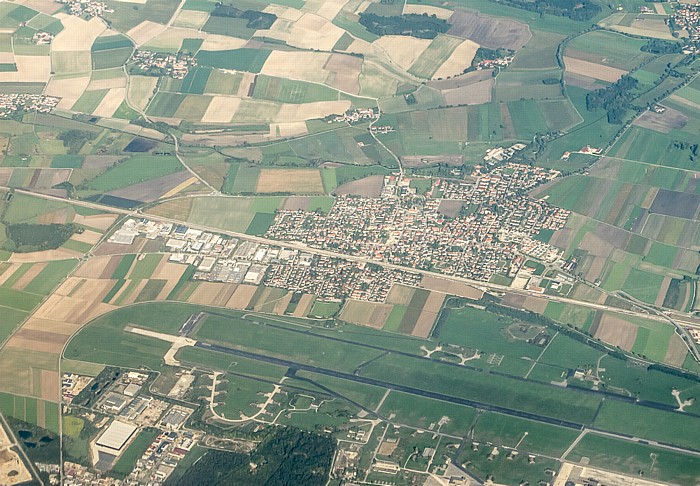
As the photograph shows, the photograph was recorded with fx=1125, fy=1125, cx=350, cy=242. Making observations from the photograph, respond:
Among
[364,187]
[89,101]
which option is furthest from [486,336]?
[89,101]

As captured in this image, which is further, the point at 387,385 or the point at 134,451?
the point at 387,385

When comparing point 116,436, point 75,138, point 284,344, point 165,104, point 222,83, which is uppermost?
point 222,83

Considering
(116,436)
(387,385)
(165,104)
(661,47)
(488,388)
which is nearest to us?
(116,436)

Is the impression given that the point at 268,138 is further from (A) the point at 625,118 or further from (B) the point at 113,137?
(A) the point at 625,118

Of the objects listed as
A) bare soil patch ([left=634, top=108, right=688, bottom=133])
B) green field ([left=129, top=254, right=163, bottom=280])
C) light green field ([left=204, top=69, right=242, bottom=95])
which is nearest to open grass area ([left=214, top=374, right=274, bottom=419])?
green field ([left=129, top=254, right=163, bottom=280])

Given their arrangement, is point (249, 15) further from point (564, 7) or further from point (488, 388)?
point (488, 388)

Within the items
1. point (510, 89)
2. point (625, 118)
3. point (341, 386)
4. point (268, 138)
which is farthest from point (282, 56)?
point (341, 386)

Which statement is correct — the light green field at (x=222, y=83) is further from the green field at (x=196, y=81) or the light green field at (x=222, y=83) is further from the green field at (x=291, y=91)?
the green field at (x=291, y=91)
